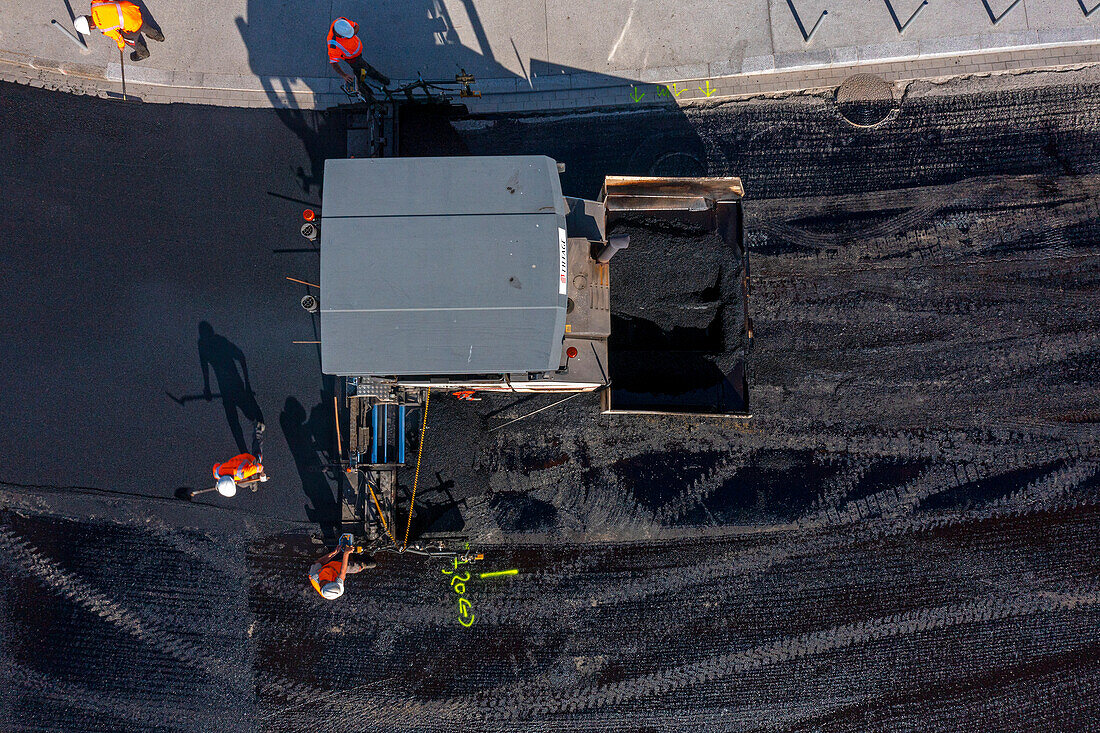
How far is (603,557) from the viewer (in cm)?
868

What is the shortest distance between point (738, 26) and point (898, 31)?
2.73 m

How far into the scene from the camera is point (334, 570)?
8016 millimetres

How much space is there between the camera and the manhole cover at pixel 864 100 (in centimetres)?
902

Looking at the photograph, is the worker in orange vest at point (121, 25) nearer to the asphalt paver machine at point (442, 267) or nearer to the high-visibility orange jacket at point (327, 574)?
the asphalt paver machine at point (442, 267)

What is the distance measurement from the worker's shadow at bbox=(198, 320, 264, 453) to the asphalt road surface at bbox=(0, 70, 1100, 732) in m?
0.06

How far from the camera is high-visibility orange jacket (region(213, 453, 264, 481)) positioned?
8000 mm

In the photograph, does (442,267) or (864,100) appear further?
(864,100)

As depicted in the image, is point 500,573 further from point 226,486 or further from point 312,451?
point 226,486

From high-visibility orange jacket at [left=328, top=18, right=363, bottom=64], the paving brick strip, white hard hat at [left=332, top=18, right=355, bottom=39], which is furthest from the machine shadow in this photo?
white hard hat at [left=332, top=18, right=355, bottom=39]

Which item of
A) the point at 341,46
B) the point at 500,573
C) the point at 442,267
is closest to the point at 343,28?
the point at 341,46

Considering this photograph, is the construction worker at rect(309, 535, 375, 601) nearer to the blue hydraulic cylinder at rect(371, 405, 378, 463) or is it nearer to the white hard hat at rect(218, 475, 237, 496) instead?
the blue hydraulic cylinder at rect(371, 405, 378, 463)

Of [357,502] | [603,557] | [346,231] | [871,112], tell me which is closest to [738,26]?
[871,112]

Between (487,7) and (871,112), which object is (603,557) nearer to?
(871,112)

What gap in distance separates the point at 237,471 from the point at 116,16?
7486 millimetres
